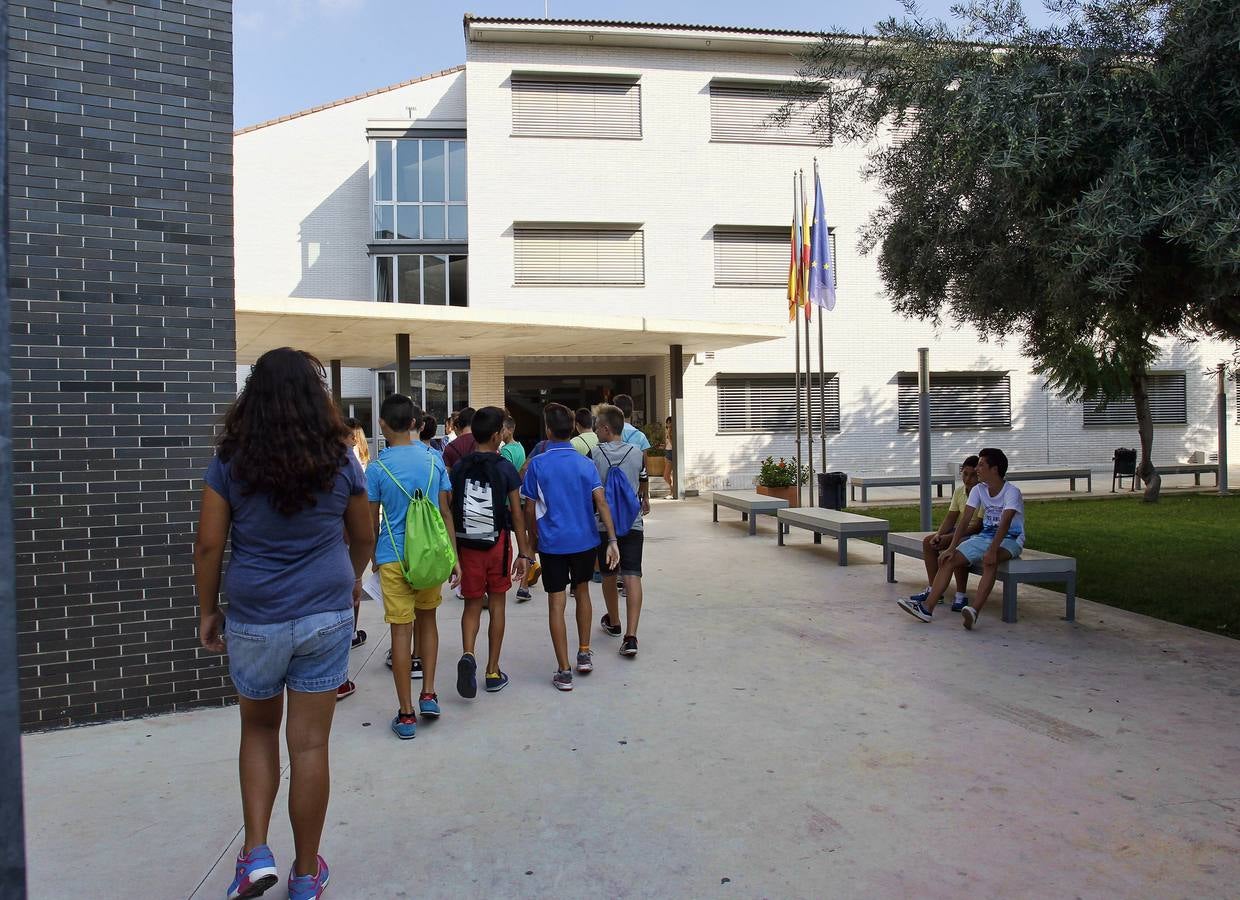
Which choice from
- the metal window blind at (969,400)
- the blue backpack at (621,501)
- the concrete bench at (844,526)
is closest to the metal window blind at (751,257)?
the metal window blind at (969,400)

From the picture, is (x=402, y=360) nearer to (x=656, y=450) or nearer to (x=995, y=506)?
(x=656, y=450)

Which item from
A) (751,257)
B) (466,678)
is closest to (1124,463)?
(751,257)

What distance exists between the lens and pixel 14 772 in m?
1.70

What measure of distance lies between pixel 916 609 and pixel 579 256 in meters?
15.5

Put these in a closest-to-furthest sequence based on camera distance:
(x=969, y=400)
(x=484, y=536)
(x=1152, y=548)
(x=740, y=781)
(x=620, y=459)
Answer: (x=740, y=781) → (x=484, y=536) → (x=620, y=459) → (x=1152, y=548) → (x=969, y=400)

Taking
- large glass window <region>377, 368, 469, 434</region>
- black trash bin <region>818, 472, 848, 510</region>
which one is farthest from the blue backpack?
large glass window <region>377, 368, 469, 434</region>

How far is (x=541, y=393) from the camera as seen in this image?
24031 mm

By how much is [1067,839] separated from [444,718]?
10.3 feet

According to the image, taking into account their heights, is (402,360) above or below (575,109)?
below

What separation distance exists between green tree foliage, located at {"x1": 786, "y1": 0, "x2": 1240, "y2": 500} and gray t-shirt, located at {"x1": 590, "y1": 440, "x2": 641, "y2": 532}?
305cm

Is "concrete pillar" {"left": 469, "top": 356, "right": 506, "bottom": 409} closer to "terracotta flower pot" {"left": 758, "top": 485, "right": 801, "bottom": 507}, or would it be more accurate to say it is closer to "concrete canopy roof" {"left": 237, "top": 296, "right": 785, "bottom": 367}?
"concrete canopy roof" {"left": 237, "top": 296, "right": 785, "bottom": 367}

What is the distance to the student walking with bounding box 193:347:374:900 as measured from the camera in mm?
3004

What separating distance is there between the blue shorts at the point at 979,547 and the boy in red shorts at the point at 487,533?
12.3ft

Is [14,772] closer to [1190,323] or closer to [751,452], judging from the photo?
[1190,323]
